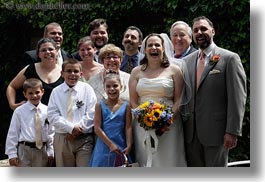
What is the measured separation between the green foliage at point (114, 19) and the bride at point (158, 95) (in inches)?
56.1

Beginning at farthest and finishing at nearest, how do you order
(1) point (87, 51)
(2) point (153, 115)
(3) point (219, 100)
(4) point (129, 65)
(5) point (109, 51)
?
1. (4) point (129, 65)
2. (1) point (87, 51)
3. (5) point (109, 51)
4. (3) point (219, 100)
5. (2) point (153, 115)

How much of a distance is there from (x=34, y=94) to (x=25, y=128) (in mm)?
293

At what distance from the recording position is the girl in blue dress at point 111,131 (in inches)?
173

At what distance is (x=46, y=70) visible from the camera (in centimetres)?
470

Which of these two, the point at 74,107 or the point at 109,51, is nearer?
the point at 74,107

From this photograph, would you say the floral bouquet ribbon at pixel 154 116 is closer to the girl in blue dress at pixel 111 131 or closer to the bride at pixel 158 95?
the bride at pixel 158 95

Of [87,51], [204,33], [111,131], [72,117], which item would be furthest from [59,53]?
[204,33]

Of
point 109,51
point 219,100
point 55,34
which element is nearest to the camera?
point 219,100

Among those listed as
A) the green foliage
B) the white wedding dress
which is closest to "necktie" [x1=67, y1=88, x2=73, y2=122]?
the white wedding dress

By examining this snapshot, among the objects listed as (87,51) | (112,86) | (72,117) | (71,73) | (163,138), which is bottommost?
(163,138)

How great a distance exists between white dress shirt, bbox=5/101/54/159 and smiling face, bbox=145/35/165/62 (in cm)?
101

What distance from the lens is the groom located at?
13.9 ft

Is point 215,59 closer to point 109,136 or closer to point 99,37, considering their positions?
point 109,136

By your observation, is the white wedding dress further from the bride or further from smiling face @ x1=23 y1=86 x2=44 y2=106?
smiling face @ x1=23 y1=86 x2=44 y2=106
